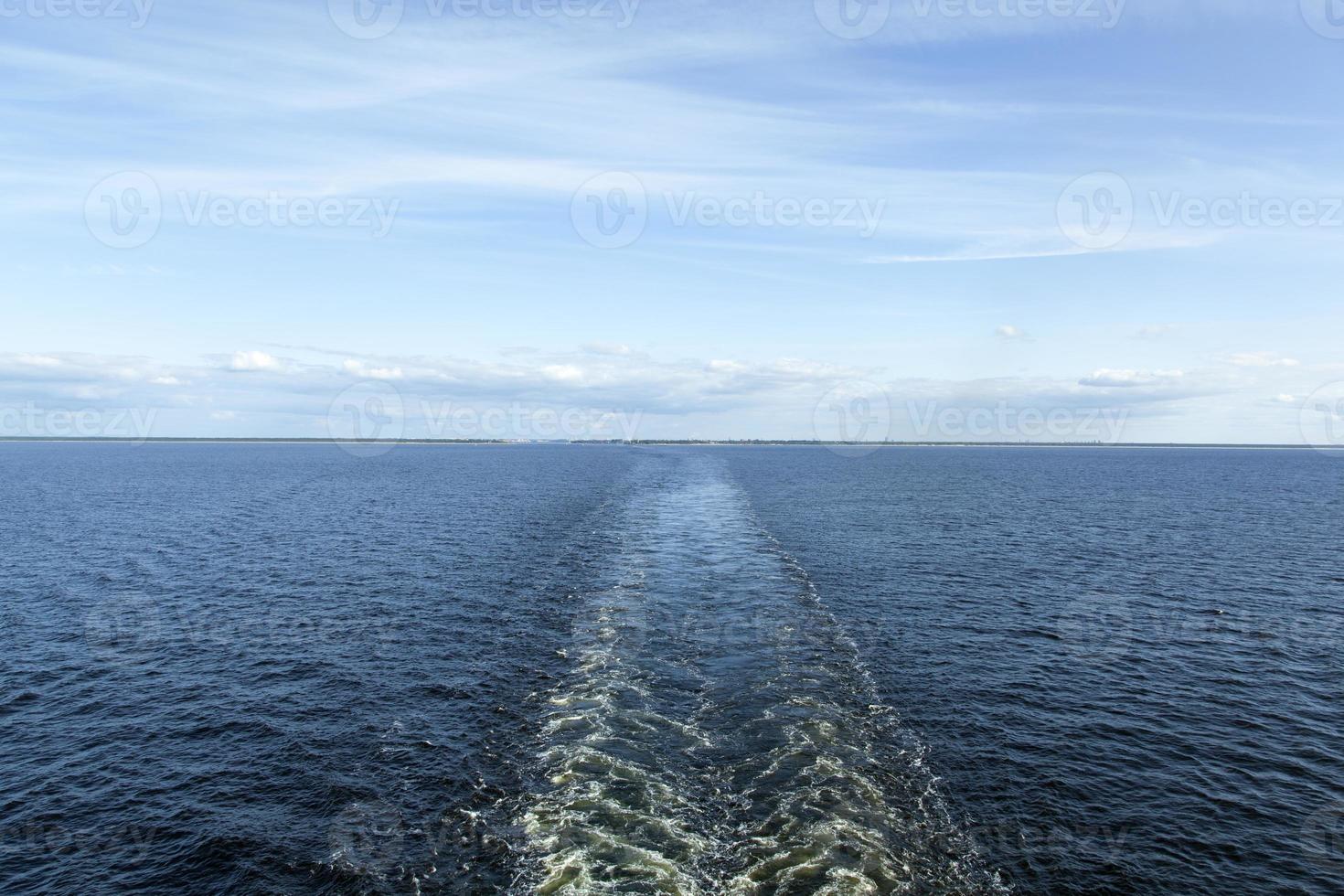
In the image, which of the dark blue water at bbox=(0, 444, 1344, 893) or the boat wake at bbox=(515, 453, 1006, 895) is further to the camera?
the dark blue water at bbox=(0, 444, 1344, 893)

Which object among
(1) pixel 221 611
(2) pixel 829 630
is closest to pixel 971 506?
(2) pixel 829 630

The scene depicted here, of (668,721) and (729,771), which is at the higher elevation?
(668,721)

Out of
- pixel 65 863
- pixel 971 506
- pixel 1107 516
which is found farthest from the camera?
pixel 971 506

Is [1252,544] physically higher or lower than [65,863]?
higher

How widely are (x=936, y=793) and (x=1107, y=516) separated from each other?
98.2 m

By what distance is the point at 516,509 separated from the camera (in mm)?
110062

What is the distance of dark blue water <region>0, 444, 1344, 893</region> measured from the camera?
23.9 metres

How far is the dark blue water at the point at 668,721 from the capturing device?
78.4ft

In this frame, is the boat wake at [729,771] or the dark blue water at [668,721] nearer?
the boat wake at [729,771]

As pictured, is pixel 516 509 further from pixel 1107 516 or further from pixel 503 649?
pixel 1107 516

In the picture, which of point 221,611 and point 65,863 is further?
point 221,611

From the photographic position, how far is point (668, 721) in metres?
33.2

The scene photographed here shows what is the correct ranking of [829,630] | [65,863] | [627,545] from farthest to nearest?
[627,545] < [829,630] < [65,863]

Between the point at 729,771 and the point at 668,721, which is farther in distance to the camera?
the point at 668,721
